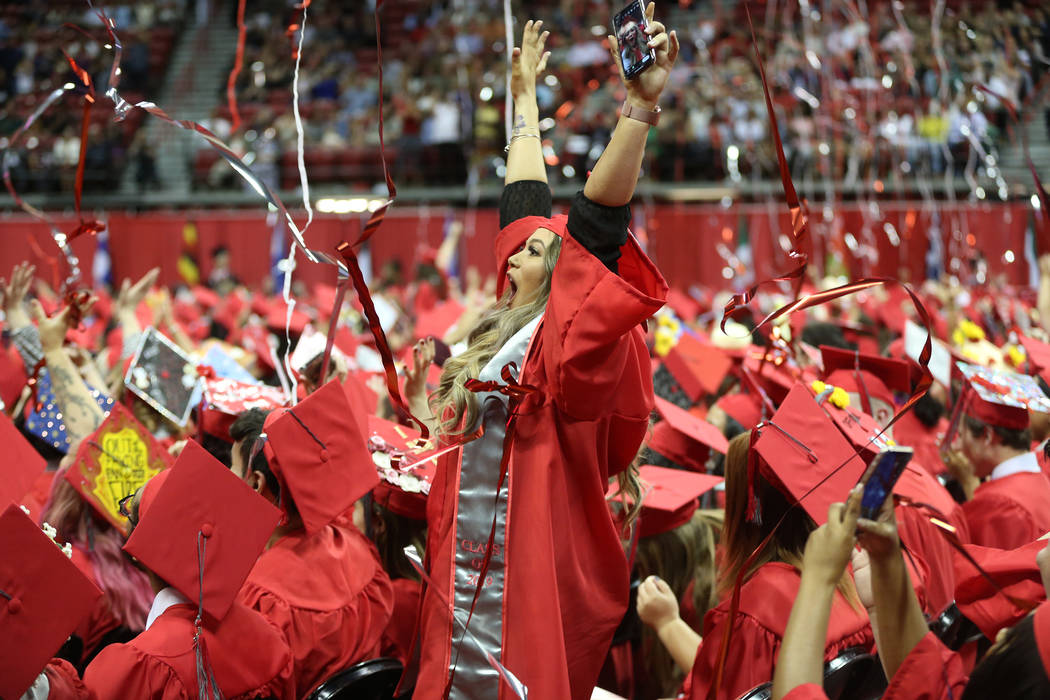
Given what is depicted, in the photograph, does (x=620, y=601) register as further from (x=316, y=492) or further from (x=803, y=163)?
(x=803, y=163)

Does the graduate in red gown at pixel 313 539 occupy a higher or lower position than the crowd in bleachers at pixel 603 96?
lower

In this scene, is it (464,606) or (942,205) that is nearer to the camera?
(464,606)

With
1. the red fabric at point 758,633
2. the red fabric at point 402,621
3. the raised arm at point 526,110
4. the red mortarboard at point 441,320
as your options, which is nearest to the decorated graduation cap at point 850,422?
the red fabric at point 758,633

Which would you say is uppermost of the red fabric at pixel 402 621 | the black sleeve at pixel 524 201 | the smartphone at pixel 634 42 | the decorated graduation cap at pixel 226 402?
the smartphone at pixel 634 42

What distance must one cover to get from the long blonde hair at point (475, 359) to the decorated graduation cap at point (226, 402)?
0.75 meters

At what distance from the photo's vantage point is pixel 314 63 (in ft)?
52.0

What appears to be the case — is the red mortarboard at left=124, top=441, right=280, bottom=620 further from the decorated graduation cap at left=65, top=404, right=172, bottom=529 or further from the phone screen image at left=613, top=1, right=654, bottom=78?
the phone screen image at left=613, top=1, right=654, bottom=78

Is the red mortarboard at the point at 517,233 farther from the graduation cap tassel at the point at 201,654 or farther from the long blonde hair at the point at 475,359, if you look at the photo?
the graduation cap tassel at the point at 201,654

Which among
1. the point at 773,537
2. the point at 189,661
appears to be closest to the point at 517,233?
the point at 773,537

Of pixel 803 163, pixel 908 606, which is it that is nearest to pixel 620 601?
pixel 908 606

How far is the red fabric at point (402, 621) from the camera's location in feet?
8.16

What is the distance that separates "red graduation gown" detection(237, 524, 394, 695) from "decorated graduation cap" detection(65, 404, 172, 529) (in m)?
0.48

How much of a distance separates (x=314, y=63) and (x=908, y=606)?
1574cm

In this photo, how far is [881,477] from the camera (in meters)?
1.33
